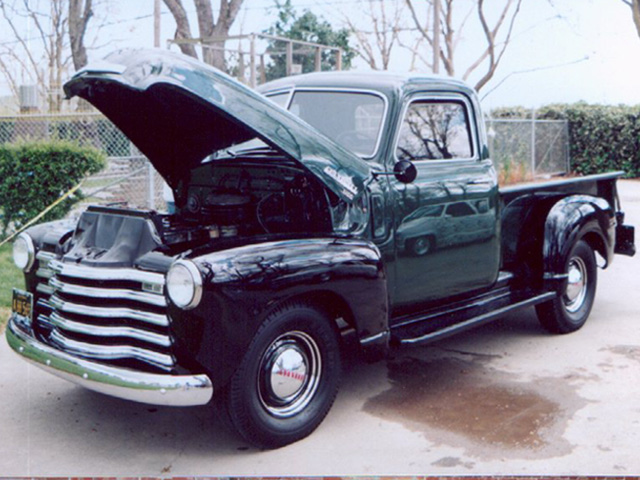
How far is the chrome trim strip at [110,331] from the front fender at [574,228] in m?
3.28

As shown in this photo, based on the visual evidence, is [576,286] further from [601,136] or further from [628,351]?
[601,136]

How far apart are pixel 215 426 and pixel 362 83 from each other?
2.37 meters

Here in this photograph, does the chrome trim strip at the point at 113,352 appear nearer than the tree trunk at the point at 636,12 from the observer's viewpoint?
Yes

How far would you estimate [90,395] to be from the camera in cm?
488

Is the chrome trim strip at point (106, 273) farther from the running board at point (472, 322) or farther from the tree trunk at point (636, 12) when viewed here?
the tree trunk at point (636, 12)

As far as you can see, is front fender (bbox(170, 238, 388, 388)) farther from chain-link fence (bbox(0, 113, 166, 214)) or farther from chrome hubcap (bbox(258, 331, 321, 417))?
chain-link fence (bbox(0, 113, 166, 214))

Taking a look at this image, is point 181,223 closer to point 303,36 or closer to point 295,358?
point 295,358

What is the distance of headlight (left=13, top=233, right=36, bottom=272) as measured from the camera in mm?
4672

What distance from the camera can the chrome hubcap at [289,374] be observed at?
3977 mm

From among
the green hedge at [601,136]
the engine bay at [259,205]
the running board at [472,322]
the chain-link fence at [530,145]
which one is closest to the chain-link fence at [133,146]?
the chain-link fence at [530,145]

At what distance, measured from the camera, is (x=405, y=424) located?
4.42 metres

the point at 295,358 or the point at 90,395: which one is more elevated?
the point at 295,358

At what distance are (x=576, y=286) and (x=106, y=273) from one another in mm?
3976

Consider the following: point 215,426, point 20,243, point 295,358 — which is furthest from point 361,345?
point 20,243
